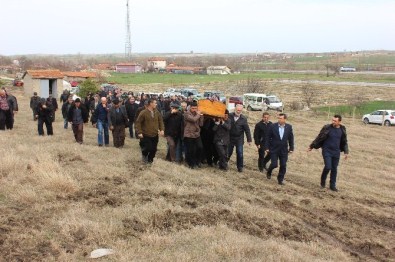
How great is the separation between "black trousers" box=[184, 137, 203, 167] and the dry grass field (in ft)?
1.16

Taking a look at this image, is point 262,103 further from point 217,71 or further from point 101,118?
point 217,71

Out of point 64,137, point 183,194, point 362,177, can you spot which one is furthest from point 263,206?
point 64,137

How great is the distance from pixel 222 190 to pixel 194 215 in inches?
70.6

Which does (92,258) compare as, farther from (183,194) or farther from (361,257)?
(361,257)

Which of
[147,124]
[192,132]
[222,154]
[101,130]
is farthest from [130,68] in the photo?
[147,124]

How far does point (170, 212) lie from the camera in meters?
6.71

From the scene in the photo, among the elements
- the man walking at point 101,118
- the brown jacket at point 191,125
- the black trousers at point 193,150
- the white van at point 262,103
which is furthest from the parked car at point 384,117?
the brown jacket at point 191,125

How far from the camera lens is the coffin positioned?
1040 centimetres

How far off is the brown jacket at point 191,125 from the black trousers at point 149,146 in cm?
72

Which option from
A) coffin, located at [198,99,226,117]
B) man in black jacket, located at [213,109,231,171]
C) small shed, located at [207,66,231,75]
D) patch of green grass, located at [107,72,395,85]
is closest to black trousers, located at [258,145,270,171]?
man in black jacket, located at [213,109,231,171]

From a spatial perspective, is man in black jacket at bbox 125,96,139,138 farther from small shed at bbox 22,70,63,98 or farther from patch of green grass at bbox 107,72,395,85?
patch of green grass at bbox 107,72,395,85

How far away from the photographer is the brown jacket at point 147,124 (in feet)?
31.7

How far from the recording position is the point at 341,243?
6668mm

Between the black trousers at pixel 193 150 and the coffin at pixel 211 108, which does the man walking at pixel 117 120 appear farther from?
the coffin at pixel 211 108
